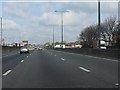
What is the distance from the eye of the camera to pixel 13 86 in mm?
12812

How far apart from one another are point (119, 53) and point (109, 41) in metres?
88.7

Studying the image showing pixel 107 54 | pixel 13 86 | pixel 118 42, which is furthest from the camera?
pixel 118 42

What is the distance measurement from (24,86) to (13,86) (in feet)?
1.39

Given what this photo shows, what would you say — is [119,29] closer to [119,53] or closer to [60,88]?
[119,53]

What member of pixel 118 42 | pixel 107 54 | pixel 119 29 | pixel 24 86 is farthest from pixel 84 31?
pixel 24 86

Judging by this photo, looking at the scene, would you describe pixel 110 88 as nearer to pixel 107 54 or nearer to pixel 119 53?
pixel 119 53

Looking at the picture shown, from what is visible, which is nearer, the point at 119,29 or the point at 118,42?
the point at 118,42

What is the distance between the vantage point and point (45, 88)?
39.9 ft

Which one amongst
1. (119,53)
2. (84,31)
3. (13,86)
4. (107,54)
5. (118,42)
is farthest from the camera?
(84,31)

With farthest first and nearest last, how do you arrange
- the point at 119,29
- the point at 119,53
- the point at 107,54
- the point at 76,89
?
1. the point at 119,29
2. the point at 107,54
3. the point at 119,53
4. the point at 76,89

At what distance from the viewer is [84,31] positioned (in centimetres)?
15388

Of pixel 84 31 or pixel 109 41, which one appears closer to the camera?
pixel 109 41

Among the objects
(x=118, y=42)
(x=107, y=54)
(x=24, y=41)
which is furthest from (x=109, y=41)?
(x=107, y=54)

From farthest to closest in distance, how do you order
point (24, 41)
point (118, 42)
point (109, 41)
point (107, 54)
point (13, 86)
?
point (24, 41), point (109, 41), point (118, 42), point (107, 54), point (13, 86)
